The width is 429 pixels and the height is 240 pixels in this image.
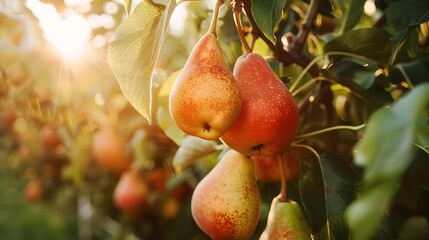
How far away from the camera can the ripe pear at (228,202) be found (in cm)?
70

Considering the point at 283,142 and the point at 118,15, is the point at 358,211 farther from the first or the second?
the point at 118,15

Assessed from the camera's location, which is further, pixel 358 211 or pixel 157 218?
pixel 157 218

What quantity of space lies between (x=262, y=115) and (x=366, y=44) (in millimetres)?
353

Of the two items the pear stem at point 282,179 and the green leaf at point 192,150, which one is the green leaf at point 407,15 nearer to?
the pear stem at point 282,179

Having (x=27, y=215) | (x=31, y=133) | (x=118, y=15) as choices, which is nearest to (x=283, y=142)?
(x=118, y=15)

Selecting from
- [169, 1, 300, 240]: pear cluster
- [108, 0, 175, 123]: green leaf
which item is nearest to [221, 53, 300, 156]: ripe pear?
[169, 1, 300, 240]: pear cluster

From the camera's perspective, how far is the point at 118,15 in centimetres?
188

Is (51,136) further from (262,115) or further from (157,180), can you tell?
(262,115)

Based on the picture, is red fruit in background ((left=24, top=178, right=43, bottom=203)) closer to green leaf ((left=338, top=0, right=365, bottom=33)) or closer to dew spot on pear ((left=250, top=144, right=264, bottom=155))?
green leaf ((left=338, top=0, right=365, bottom=33))

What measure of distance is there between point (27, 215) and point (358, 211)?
15.8 feet

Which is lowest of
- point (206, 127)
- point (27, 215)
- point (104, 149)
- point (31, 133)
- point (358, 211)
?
point (27, 215)

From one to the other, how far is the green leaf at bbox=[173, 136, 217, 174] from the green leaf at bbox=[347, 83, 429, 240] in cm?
68

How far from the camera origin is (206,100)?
0.62 metres

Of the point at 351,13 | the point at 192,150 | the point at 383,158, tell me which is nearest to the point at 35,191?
the point at 192,150
